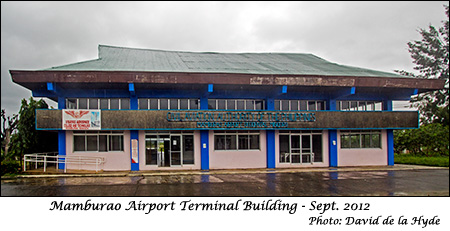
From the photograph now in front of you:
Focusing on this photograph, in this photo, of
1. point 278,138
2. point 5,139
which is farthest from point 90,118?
point 278,138

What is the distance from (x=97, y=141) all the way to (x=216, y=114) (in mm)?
6970

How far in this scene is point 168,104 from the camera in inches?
689

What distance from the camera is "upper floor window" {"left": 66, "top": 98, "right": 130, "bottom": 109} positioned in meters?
17.0

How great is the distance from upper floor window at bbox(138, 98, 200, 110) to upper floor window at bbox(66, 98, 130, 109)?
3.20ft

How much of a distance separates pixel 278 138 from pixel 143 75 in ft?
29.3

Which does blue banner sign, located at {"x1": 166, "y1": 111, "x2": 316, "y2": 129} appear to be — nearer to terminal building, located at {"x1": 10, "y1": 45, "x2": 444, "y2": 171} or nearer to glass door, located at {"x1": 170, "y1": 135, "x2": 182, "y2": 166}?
terminal building, located at {"x1": 10, "y1": 45, "x2": 444, "y2": 171}

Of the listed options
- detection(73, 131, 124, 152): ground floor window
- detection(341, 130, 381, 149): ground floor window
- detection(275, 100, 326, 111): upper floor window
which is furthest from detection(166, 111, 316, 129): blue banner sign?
detection(73, 131, 124, 152): ground floor window

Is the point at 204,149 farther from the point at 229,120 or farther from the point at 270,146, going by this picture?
the point at 270,146

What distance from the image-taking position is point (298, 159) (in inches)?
744

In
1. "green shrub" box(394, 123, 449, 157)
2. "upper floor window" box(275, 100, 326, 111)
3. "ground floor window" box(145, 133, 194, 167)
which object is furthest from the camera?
"green shrub" box(394, 123, 449, 157)

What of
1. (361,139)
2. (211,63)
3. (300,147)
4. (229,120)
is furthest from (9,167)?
(361,139)

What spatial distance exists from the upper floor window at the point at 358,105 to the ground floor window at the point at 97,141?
14.0 metres

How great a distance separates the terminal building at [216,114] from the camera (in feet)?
52.5

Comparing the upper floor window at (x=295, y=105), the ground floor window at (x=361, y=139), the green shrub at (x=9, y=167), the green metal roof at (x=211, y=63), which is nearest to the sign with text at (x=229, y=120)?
the ground floor window at (x=361, y=139)
